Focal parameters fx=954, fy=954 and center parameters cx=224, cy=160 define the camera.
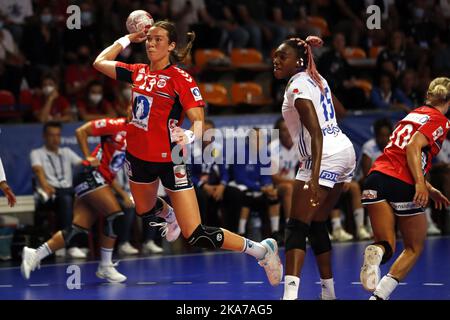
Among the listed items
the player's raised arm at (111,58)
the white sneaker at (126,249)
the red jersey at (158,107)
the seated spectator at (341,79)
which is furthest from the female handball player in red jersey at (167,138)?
the seated spectator at (341,79)

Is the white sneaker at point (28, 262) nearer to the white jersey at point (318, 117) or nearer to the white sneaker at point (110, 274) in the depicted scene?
the white sneaker at point (110, 274)

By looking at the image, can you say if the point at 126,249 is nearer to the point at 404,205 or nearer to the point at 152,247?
the point at 152,247

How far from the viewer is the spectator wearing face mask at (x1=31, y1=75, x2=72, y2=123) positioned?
12.9 m

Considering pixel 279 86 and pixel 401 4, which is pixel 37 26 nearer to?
pixel 279 86

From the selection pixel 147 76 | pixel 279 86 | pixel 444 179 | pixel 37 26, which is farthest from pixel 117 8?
pixel 147 76

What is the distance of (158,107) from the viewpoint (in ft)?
26.0

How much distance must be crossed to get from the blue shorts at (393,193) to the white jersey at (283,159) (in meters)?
5.47

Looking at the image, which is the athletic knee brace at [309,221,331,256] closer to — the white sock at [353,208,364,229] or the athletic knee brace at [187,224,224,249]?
the athletic knee brace at [187,224,224,249]

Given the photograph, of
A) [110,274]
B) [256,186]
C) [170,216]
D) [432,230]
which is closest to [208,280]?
[110,274]

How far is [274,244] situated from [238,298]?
629 millimetres

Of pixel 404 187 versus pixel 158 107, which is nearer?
pixel 404 187

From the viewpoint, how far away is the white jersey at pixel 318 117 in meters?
7.45

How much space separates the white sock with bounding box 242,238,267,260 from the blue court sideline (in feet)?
1.72

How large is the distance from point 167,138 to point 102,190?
7.75 ft
